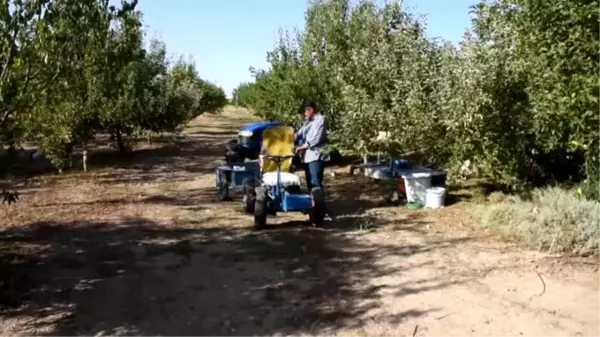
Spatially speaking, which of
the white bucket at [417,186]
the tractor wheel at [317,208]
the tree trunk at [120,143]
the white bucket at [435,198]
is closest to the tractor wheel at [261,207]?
the tractor wheel at [317,208]

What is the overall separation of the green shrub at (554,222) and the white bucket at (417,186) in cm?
160

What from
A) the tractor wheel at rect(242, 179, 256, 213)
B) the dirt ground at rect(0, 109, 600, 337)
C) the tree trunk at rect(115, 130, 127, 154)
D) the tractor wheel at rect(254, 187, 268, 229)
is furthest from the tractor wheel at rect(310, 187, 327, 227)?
the tree trunk at rect(115, 130, 127, 154)

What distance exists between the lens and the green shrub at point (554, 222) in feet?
23.1

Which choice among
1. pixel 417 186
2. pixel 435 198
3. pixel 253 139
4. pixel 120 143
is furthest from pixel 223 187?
pixel 120 143

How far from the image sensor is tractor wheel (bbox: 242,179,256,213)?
9156mm

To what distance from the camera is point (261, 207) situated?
830cm

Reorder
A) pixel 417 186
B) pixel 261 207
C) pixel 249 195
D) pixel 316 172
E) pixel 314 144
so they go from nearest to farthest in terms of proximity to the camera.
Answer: pixel 261 207, pixel 314 144, pixel 316 172, pixel 249 195, pixel 417 186

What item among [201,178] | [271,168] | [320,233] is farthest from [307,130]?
[201,178]

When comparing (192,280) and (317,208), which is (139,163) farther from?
(192,280)

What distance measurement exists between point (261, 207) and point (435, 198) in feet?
10.4

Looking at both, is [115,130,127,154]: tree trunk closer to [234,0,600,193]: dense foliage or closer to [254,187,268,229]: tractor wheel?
[234,0,600,193]: dense foliage

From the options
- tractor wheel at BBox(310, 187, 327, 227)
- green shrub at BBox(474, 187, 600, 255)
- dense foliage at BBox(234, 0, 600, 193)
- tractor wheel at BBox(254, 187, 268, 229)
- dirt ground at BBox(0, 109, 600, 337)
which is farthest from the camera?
tractor wheel at BBox(310, 187, 327, 227)

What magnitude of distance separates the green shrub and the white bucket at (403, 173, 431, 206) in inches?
63.2

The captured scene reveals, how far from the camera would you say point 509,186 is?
9.83 meters
